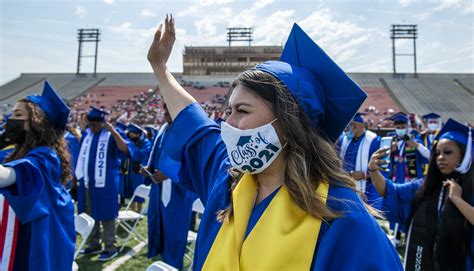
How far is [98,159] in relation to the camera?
18.5 ft

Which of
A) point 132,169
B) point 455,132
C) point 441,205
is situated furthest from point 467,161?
point 132,169

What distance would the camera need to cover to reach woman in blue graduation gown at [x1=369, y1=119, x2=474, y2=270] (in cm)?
264

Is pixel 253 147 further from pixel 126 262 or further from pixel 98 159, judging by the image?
pixel 98 159

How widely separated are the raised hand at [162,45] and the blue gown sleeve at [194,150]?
0.97 ft

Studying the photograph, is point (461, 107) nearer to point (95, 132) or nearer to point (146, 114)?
point (146, 114)

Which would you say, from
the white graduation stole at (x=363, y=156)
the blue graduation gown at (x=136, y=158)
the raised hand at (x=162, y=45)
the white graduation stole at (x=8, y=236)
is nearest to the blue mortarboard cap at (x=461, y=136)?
the raised hand at (x=162, y=45)

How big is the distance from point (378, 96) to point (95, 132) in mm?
43101

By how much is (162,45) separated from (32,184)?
4.59ft

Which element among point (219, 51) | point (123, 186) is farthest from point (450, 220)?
point (219, 51)

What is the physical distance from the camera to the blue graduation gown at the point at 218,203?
1.10 m

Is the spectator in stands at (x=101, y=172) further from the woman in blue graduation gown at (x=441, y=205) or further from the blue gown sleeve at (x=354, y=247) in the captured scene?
the blue gown sleeve at (x=354, y=247)

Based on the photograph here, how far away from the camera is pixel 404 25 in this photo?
176 ft

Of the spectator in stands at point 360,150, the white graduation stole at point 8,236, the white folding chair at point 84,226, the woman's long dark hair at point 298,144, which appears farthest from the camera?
the spectator in stands at point 360,150

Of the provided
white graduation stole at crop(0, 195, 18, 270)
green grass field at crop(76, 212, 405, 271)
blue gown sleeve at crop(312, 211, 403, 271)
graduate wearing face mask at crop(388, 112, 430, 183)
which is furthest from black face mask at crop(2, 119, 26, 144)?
graduate wearing face mask at crop(388, 112, 430, 183)
